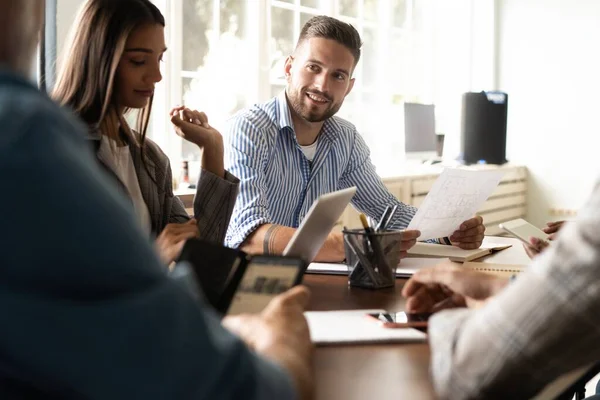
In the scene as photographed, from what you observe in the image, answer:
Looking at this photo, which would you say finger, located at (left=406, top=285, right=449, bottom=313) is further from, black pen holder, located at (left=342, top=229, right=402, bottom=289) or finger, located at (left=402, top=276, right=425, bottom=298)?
black pen holder, located at (left=342, top=229, right=402, bottom=289)

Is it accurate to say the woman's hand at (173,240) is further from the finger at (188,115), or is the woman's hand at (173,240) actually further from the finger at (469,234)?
the finger at (469,234)

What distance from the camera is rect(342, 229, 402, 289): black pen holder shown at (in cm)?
155

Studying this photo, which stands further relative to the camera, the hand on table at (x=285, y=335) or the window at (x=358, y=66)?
the window at (x=358, y=66)

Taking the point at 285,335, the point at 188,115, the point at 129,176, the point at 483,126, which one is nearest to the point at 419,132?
the point at 483,126

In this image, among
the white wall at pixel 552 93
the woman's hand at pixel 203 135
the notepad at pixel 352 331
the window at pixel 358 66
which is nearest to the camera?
the notepad at pixel 352 331

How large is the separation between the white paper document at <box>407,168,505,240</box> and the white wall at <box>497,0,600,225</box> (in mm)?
4656

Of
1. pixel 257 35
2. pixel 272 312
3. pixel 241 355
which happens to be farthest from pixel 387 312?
pixel 257 35

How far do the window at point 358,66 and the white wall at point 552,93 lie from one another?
320 millimetres

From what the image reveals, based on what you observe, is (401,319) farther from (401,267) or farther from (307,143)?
(307,143)

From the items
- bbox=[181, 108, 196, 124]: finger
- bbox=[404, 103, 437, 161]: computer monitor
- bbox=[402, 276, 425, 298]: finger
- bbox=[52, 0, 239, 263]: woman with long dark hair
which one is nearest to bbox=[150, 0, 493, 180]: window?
bbox=[404, 103, 437, 161]: computer monitor

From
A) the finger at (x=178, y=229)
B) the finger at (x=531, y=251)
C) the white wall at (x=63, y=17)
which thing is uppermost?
the white wall at (x=63, y=17)

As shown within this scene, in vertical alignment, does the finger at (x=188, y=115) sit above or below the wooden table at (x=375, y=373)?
above

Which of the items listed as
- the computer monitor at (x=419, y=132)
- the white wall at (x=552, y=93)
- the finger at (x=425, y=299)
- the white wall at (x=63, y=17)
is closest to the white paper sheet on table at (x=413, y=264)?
the finger at (x=425, y=299)

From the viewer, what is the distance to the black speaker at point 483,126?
20.1 feet
